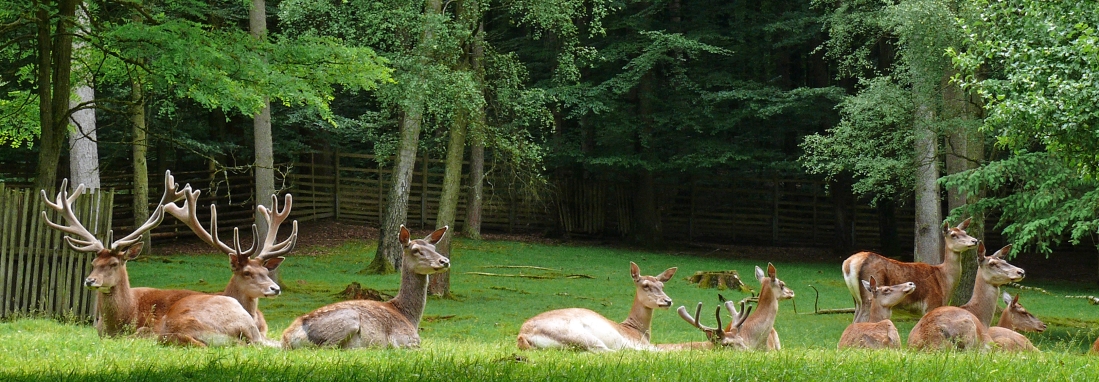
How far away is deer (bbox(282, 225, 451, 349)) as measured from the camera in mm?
7922

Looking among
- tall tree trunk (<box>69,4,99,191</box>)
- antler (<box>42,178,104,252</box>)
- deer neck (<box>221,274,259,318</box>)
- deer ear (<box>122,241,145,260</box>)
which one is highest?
tall tree trunk (<box>69,4,99,191</box>)

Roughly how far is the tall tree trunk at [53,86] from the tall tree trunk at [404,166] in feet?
18.7

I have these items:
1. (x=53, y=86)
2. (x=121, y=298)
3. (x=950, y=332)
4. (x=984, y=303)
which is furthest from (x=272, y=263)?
(x=984, y=303)

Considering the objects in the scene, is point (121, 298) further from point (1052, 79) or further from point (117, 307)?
point (1052, 79)

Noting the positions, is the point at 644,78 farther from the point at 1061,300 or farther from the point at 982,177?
the point at 982,177

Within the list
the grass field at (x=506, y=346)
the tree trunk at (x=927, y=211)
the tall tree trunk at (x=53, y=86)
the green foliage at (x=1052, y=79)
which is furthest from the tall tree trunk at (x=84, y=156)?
the tree trunk at (x=927, y=211)

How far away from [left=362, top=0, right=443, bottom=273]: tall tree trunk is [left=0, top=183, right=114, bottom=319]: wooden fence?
19.8 ft

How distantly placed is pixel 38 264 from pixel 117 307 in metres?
3.56

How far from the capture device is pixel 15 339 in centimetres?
841

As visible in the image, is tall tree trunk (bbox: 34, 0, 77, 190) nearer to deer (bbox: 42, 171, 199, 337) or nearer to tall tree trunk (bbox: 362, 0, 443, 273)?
deer (bbox: 42, 171, 199, 337)

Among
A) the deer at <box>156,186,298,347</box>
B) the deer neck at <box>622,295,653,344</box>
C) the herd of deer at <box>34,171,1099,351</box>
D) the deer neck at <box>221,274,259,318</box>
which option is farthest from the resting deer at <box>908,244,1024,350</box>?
the deer neck at <box>221,274,259,318</box>

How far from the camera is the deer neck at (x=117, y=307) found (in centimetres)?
861

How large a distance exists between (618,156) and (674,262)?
4.41 m

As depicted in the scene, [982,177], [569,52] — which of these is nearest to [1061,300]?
[982,177]
